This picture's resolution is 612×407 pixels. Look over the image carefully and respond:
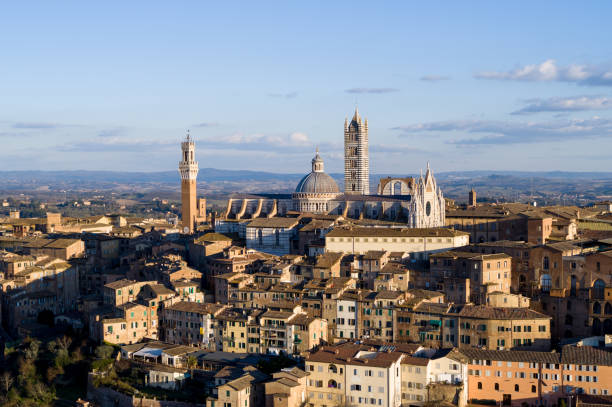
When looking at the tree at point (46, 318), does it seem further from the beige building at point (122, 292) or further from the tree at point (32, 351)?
the tree at point (32, 351)

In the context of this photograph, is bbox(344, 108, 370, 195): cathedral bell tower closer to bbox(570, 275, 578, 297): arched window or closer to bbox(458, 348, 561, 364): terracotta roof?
bbox(570, 275, 578, 297): arched window

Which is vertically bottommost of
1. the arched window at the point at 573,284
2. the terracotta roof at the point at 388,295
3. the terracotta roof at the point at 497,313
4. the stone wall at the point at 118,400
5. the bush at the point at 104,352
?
the stone wall at the point at 118,400

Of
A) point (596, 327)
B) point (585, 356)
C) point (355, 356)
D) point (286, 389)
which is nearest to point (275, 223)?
point (355, 356)

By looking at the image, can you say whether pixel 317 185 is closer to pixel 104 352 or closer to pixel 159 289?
pixel 159 289

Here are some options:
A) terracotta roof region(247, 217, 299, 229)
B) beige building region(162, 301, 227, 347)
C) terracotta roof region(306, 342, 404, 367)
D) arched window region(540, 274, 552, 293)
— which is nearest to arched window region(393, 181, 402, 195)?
terracotta roof region(247, 217, 299, 229)

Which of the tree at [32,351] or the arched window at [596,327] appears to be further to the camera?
the tree at [32,351]

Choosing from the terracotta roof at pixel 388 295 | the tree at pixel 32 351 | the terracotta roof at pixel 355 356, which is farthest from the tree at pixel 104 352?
the terracotta roof at pixel 388 295
